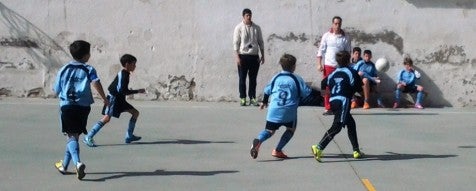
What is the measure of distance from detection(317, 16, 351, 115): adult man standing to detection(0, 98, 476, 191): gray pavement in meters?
0.74

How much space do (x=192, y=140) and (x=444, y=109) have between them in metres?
5.24

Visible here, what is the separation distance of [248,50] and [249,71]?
1.17 ft

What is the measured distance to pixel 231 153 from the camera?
1023 cm

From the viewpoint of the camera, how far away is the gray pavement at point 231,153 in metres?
8.63

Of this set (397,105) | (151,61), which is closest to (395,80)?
(397,105)

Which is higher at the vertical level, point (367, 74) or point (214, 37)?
point (214, 37)

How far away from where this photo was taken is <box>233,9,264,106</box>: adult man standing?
14117 millimetres

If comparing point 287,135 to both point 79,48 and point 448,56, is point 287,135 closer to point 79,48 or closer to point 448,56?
point 79,48

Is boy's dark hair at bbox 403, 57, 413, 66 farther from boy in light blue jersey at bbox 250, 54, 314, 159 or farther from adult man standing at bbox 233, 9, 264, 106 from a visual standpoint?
boy in light blue jersey at bbox 250, 54, 314, 159

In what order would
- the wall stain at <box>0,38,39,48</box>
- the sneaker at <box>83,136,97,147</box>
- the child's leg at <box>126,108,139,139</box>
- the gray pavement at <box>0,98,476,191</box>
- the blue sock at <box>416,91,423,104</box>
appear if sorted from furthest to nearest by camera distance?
Result: the wall stain at <box>0,38,39,48</box>
the blue sock at <box>416,91,423,104</box>
the child's leg at <box>126,108,139,139</box>
the sneaker at <box>83,136,97,147</box>
the gray pavement at <box>0,98,476,191</box>

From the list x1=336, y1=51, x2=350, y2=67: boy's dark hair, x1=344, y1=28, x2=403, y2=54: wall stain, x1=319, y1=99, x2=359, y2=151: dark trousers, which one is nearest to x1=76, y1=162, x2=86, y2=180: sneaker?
x1=319, y1=99, x2=359, y2=151: dark trousers

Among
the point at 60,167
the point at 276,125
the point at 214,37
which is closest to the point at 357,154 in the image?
the point at 276,125

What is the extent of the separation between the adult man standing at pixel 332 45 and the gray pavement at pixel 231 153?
2.44 feet

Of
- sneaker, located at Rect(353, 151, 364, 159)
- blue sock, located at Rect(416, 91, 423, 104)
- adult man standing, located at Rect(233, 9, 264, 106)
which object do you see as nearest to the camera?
sneaker, located at Rect(353, 151, 364, 159)
